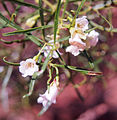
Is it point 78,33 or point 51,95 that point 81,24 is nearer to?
point 78,33

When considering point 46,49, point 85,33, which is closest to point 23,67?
point 46,49

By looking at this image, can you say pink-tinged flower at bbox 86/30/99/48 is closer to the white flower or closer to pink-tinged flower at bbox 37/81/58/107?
the white flower

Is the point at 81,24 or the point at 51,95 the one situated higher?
the point at 81,24

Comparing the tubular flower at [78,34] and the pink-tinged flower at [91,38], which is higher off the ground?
the tubular flower at [78,34]

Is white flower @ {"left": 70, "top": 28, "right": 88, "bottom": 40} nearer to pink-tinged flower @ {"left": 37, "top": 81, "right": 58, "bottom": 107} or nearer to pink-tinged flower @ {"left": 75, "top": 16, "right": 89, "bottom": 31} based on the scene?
pink-tinged flower @ {"left": 75, "top": 16, "right": 89, "bottom": 31}

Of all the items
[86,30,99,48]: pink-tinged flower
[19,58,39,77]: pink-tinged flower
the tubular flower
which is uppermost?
the tubular flower

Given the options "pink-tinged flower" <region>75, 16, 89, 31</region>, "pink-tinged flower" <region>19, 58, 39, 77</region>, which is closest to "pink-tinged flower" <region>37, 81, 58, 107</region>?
"pink-tinged flower" <region>19, 58, 39, 77</region>

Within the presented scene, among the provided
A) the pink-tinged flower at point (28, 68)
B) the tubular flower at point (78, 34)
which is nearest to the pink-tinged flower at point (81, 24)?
the tubular flower at point (78, 34)

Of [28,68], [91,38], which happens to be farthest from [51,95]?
[91,38]

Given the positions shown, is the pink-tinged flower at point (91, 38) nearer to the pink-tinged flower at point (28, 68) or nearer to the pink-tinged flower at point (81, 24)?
the pink-tinged flower at point (81, 24)

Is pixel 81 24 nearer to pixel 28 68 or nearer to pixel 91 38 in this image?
pixel 91 38

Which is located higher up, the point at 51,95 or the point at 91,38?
the point at 91,38

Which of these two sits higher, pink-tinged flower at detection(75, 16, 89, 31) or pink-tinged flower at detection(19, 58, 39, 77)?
pink-tinged flower at detection(75, 16, 89, 31)

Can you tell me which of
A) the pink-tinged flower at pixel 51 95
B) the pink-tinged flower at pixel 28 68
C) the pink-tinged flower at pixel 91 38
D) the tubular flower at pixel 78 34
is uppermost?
the tubular flower at pixel 78 34
